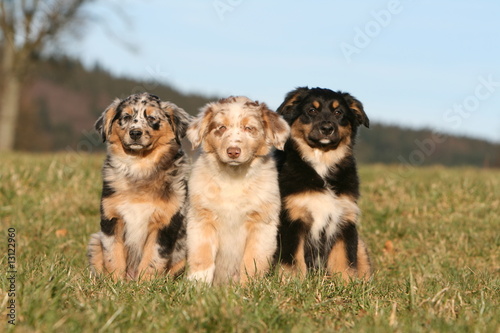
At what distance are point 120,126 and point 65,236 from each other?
2.67 m

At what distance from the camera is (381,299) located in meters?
4.44

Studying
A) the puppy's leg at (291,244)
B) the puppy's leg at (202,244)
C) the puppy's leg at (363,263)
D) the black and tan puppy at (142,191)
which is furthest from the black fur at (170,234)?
the puppy's leg at (363,263)

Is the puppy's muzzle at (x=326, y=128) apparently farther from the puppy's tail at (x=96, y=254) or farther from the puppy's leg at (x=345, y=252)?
the puppy's tail at (x=96, y=254)

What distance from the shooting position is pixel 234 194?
5504 mm

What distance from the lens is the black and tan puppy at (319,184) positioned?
569 cm

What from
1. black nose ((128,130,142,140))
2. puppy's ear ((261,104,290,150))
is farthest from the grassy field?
black nose ((128,130,142,140))

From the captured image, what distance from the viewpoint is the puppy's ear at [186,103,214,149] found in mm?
5613

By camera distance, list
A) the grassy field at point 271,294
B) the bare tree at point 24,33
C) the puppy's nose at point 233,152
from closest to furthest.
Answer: the grassy field at point 271,294, the puppy's nose at point 233,152, the bare tree at point 24,33

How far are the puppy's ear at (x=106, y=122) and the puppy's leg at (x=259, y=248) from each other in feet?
5.79

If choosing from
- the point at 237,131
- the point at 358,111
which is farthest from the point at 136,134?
the point at 358,111

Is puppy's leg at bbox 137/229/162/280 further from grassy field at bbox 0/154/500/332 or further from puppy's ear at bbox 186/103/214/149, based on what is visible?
puppy's ear at bbox 186/103/214/149

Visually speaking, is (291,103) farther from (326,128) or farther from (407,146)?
(407,146)

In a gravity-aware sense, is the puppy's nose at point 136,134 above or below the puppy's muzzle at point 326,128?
below

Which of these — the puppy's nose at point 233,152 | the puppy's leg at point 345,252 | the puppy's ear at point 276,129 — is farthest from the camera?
the puppy's leg at point 345,252
